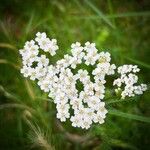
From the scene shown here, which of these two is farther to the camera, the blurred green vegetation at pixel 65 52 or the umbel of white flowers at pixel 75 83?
the blurred green vegetation at pixel 65 52

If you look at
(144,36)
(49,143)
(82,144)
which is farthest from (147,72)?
(49,143)

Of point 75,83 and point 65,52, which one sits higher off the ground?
point 65,52

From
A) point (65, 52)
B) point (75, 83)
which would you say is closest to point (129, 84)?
point (75, 83)

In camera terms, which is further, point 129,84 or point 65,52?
point 65,52

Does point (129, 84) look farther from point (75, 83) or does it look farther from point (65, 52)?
point (65, 52)

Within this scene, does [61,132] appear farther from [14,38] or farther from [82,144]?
[14,38]

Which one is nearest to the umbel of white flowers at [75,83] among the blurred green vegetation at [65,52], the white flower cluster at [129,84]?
the white flower cluster at [129,84]

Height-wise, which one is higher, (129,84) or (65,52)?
(65,52)

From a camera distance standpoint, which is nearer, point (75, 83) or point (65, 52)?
point (75, 83)

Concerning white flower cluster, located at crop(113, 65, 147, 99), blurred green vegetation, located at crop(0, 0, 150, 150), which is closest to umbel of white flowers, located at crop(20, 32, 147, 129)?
white flower cluster, located at crop(113, 65, 147, 99)

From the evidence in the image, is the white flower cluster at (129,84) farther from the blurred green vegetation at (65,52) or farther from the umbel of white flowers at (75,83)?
the blurred green vegetation at (65,52)
